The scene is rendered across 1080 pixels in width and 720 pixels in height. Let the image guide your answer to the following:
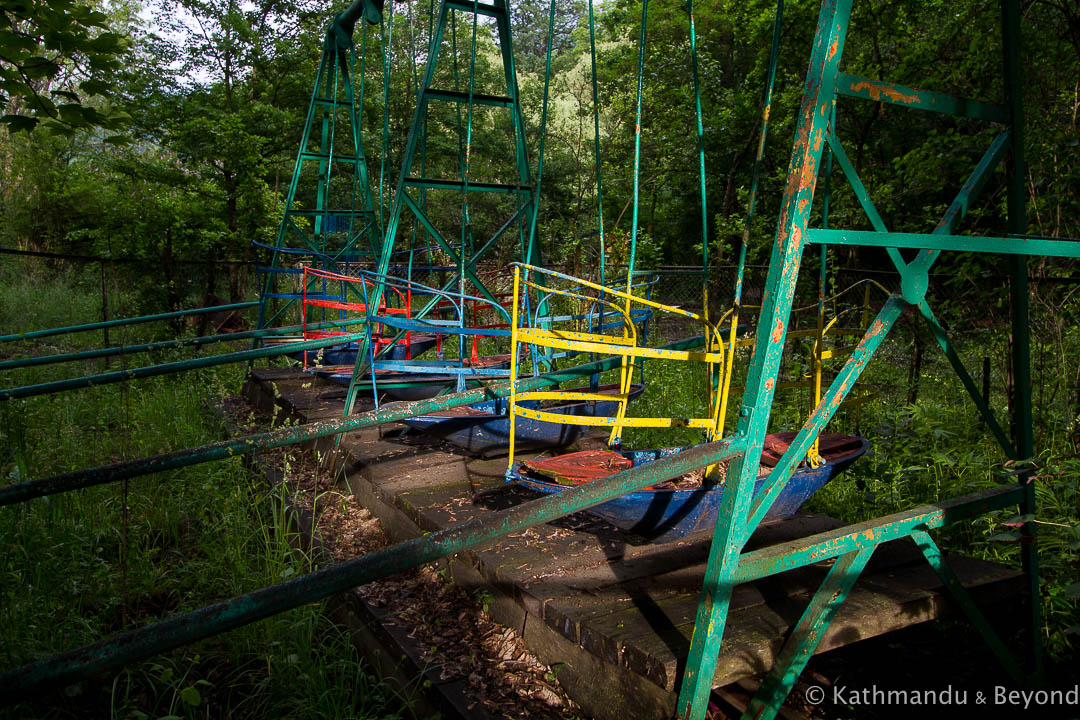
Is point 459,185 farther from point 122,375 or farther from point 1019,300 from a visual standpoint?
point 1019,300

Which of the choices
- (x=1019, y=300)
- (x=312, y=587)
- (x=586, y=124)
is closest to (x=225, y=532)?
(x=312, y=587)

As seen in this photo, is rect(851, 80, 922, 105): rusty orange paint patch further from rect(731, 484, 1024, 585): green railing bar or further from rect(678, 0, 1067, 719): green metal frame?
rect(731, 484, 1024, 585): green railing bar

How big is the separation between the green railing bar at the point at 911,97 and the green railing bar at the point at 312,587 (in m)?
0.94

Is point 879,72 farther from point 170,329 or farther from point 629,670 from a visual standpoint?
point 170,329

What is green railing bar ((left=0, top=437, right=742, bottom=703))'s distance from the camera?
99 cm

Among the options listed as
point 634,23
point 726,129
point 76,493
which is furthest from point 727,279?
point 76,493

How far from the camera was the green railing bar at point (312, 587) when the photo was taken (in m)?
0.99

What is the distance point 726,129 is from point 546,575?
1053 cm

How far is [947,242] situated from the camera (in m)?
1.85

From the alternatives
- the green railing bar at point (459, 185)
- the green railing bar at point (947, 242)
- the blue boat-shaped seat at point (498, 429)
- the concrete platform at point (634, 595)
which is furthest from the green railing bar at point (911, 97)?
the green railing bar at point (459, 185)

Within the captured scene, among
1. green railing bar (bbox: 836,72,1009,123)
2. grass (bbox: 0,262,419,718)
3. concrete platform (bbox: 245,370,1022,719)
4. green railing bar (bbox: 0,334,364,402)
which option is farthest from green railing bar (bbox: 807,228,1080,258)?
green railing bar (bbox: 0,334,364,402)

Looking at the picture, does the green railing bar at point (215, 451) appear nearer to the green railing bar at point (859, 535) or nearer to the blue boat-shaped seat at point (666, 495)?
the blue boat-shaped seat at point (666, 495)

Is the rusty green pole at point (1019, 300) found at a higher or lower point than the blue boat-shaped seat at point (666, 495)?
higher

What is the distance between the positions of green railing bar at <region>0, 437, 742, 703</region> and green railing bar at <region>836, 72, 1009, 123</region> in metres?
0.94
